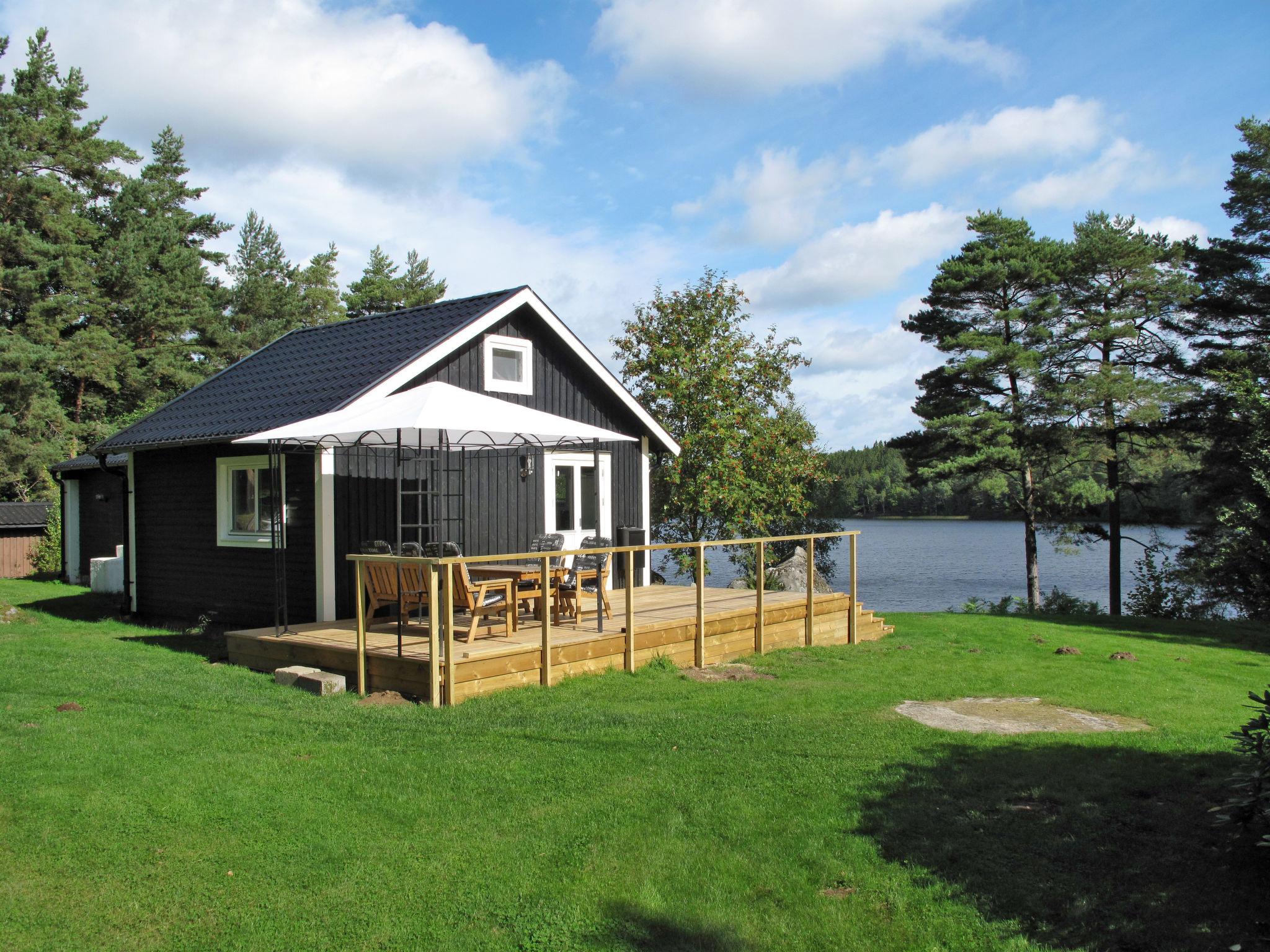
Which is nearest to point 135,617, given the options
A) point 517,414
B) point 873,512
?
point 517,414

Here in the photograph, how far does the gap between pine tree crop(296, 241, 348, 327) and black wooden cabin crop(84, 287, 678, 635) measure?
30.7 metres

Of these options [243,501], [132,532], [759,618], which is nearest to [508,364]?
[243,501]

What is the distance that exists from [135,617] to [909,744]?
11855 mm

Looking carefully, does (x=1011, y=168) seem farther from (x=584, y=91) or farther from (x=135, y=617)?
(x=135, y=617)

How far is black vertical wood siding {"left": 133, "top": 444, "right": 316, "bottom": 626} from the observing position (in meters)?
10.4

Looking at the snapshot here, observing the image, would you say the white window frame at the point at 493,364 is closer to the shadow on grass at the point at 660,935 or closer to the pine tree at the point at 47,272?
the shadow on grass at the point at 660,935

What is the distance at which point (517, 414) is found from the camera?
31.3ft

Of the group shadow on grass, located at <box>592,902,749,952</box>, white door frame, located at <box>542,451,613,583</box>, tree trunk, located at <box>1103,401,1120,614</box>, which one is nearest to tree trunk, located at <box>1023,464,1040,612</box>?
tree trunk, located at <box>1103,401,1120,614</box>

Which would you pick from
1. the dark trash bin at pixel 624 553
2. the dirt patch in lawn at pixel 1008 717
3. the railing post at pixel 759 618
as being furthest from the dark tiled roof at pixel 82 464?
the dirt patch in lawn at pixel 1008 717

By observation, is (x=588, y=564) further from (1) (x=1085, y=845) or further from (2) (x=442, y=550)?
(1) (x=1085, y=845)

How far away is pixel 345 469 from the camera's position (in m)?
10.3

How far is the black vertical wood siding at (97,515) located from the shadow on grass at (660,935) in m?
18.7

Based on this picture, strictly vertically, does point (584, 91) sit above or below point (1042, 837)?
above

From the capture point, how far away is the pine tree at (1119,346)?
2395cm
